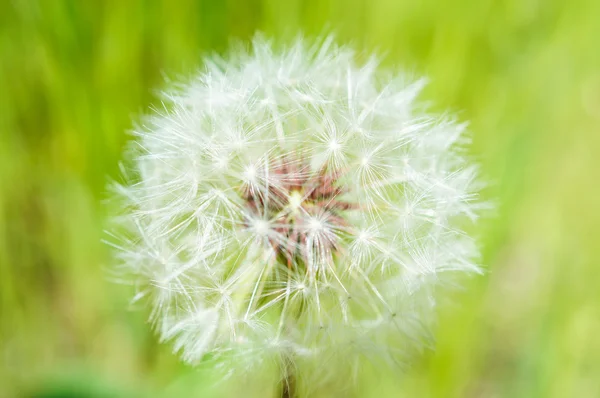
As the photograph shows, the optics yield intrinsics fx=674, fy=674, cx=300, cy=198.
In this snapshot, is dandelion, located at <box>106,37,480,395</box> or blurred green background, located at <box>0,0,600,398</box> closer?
dandelion, located at <box>106,37,480,395</box>

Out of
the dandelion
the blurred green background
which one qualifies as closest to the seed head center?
the dandelion

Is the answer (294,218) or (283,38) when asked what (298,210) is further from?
(283,38)

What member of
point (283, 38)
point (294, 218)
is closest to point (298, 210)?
point (294, 218)

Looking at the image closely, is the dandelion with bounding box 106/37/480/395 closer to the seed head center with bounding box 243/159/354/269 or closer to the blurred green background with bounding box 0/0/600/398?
the seed head center with bounding box 243/159/354/269

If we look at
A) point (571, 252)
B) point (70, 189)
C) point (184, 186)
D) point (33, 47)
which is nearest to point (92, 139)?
point (70, 189)

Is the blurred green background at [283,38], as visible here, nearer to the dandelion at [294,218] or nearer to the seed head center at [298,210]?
the dandelion at [294,218]

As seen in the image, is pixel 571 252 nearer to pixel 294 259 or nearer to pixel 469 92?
pixel 469 92
